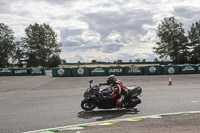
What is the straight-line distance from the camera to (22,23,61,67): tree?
2628 inches

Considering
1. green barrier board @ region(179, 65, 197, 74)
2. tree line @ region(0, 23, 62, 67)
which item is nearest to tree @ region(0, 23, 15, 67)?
tree line @ region(0, 23, 62, 67)

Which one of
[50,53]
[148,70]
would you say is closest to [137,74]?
[148,70]

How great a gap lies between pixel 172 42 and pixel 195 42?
6.66 metres

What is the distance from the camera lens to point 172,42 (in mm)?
62844

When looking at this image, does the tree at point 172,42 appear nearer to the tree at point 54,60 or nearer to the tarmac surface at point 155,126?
the tree at point 54,60

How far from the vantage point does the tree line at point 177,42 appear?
62.0 m

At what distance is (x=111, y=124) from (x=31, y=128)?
2428 millimetres

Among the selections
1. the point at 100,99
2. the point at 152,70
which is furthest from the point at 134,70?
the point at 100,99

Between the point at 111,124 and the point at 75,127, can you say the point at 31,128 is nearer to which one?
the point at 75,127

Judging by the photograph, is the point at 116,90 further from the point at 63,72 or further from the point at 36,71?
the point at 36,71

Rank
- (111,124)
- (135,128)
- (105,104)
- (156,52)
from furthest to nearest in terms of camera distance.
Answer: (156,52)
(105,104)
(111,124)
(135,128)

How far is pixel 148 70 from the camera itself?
104 ft

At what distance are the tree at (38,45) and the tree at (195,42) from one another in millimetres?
41674

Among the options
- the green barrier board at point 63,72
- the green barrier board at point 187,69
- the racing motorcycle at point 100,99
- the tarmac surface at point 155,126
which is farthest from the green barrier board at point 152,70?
the tarmac surface at point 155,126
